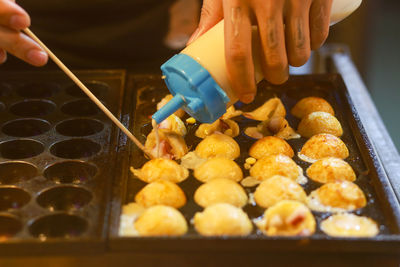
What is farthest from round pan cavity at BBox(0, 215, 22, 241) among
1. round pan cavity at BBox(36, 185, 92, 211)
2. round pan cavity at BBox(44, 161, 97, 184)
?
round pan cavity at BBox(44, 161, 97, 184)

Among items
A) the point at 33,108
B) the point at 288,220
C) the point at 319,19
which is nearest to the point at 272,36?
the point at 319,19

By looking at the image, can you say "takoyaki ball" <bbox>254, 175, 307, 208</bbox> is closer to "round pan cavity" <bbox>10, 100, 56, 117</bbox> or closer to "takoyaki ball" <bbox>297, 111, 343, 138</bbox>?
"takoyaki ball" <bbox>297, 111, 343, 138</bbox>

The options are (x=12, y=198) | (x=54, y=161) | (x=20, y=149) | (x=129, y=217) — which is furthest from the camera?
(x=20, y=149)

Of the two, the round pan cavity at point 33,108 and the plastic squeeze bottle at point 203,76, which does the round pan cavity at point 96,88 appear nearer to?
the round pan cavity at point 33,108

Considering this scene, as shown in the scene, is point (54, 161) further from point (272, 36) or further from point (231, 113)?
point (272, 36)

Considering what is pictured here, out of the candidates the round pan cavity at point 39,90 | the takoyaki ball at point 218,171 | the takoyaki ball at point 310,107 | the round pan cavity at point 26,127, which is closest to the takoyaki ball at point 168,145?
the takoyaki ball at point 218,171

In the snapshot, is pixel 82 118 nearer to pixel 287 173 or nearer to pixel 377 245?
pixel 287 173
